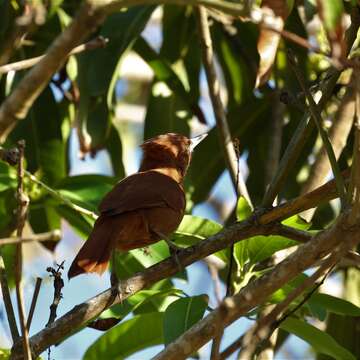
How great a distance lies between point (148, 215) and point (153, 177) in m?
0.37

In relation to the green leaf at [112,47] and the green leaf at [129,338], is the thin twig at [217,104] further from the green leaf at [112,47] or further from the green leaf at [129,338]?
the green leaf at [129,338]

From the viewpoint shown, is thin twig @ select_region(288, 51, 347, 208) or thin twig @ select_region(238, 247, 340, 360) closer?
thin twig @ select_region(238, 247, 340, 360)

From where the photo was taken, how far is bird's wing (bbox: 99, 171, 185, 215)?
3836mm

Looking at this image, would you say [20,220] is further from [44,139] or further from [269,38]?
[44,139]

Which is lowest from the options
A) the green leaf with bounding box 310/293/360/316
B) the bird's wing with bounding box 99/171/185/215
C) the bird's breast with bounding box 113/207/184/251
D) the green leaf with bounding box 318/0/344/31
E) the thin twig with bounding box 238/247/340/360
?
the thin twig with bounding box 238/247/340/360

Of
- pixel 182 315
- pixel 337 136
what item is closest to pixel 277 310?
pixel 182 315

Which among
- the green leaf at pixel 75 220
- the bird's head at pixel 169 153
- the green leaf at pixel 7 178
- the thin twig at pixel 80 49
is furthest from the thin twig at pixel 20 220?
the bird's head at pixel 169 153

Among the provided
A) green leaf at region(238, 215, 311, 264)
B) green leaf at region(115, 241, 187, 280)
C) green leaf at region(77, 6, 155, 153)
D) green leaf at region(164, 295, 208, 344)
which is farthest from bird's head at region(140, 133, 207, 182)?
green leaf at region(164, 295, 208, 344)

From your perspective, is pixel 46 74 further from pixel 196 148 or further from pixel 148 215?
pixel 196 148

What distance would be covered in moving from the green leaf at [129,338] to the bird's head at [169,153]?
123cm

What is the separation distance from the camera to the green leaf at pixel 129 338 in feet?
11.9

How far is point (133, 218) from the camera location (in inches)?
155

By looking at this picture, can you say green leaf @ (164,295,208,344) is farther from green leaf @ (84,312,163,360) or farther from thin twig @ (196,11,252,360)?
thin twig @ (196,11,252,360)

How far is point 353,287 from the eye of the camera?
5.12 metres
